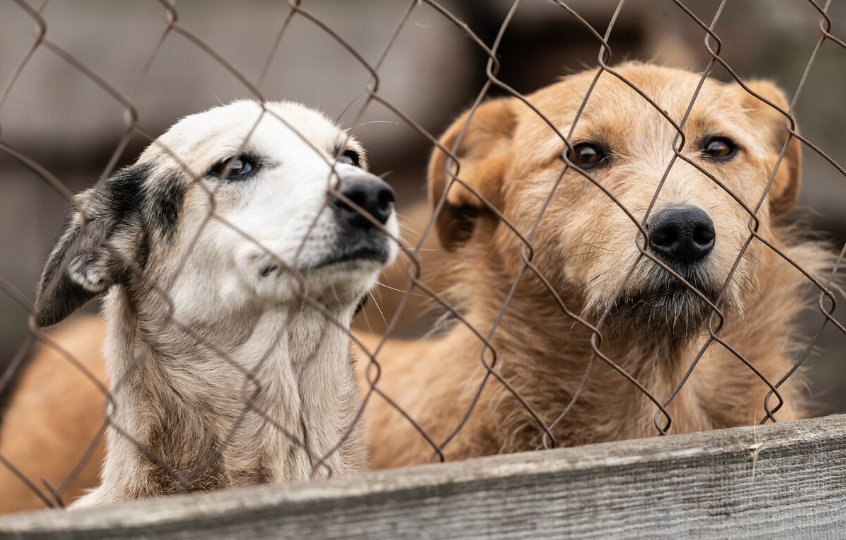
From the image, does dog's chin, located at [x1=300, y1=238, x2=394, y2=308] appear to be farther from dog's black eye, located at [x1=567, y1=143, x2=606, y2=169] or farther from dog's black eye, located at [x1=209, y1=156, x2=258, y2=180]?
dog's black eye, located at [x1=567, y1=143, x2=606, y2=169]

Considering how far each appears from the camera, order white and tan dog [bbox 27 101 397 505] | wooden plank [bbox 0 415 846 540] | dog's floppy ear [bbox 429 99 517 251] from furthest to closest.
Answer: dog's floppy ear [bbox 429 99 517 251]
white and tan dog [bbox 27 101 397 505]
wooden plank [bbox 0 415 846 540]

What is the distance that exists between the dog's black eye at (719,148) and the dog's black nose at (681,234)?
0.66 meters

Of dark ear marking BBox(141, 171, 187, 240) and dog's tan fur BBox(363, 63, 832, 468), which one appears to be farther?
dog's tan fur BBox(363, 63, 832, 468)

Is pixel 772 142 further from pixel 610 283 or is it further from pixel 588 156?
pixel 610 283

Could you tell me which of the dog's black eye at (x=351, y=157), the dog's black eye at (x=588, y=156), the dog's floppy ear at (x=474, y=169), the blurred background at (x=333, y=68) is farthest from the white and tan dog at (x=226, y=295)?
the blurred background at (x=333, y=68)

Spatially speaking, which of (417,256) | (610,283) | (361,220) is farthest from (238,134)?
(610,283)

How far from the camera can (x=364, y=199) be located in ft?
6.92

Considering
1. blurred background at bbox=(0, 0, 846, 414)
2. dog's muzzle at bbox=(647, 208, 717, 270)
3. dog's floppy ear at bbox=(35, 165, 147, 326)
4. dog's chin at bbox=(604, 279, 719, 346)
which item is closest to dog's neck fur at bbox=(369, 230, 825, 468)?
dog's chin at bbox=(604, 279, 719, 346)

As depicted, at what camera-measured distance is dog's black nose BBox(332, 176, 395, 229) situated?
6.84 ft

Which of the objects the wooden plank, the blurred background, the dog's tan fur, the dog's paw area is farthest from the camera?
the blurred background

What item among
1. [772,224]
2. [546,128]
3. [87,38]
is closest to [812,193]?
[772,224]

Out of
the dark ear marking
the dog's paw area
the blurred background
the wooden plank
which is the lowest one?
the blurred background

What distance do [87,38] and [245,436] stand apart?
6.18 m

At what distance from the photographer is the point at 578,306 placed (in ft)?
10.1
